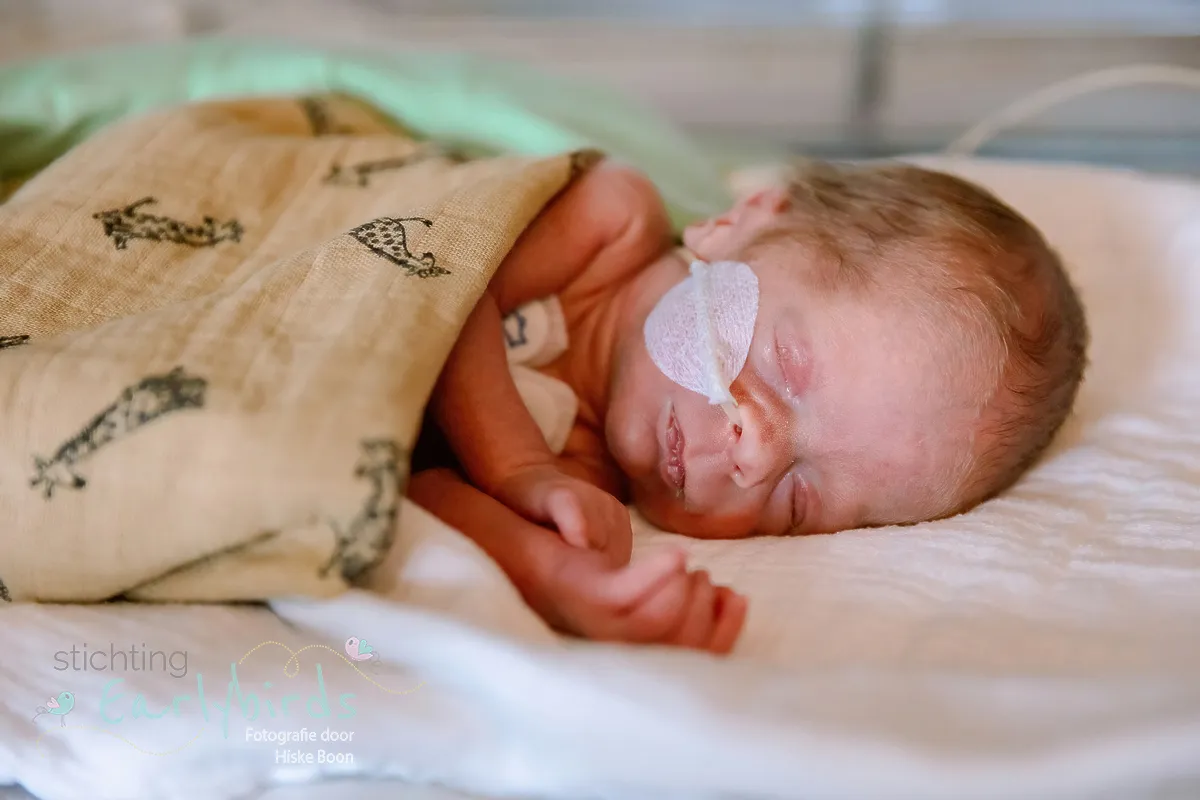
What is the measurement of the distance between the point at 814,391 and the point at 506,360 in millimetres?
263

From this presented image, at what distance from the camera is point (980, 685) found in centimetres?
55

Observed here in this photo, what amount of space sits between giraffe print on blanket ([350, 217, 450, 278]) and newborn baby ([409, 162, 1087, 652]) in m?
0.09

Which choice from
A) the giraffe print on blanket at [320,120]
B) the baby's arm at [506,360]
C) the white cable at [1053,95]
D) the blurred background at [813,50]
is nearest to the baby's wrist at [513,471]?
the baby's arm at [506,360]

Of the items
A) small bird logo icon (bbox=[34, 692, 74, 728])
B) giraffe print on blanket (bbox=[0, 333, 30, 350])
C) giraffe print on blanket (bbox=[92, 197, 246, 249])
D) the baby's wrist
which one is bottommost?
small bird logo icon (bbox=[34, 692, 74, 728])

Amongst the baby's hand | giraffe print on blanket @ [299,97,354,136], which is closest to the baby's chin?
the baby's hand

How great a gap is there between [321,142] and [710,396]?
21.2 inches

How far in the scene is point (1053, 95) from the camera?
170cm

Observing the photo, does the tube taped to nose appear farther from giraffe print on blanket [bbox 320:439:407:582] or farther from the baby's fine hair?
giraffe print on blanket [bbox 320:439:407:582]

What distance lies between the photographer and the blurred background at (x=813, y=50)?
1.71 m

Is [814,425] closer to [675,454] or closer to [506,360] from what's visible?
[675,454]

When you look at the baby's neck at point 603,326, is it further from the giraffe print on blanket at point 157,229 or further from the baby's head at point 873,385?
the giraffe print on blanket at point 157,229

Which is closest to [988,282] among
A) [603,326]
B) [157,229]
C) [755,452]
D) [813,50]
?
[755,452]

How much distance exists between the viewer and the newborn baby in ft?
2.63

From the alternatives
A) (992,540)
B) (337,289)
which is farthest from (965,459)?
(337,289)
